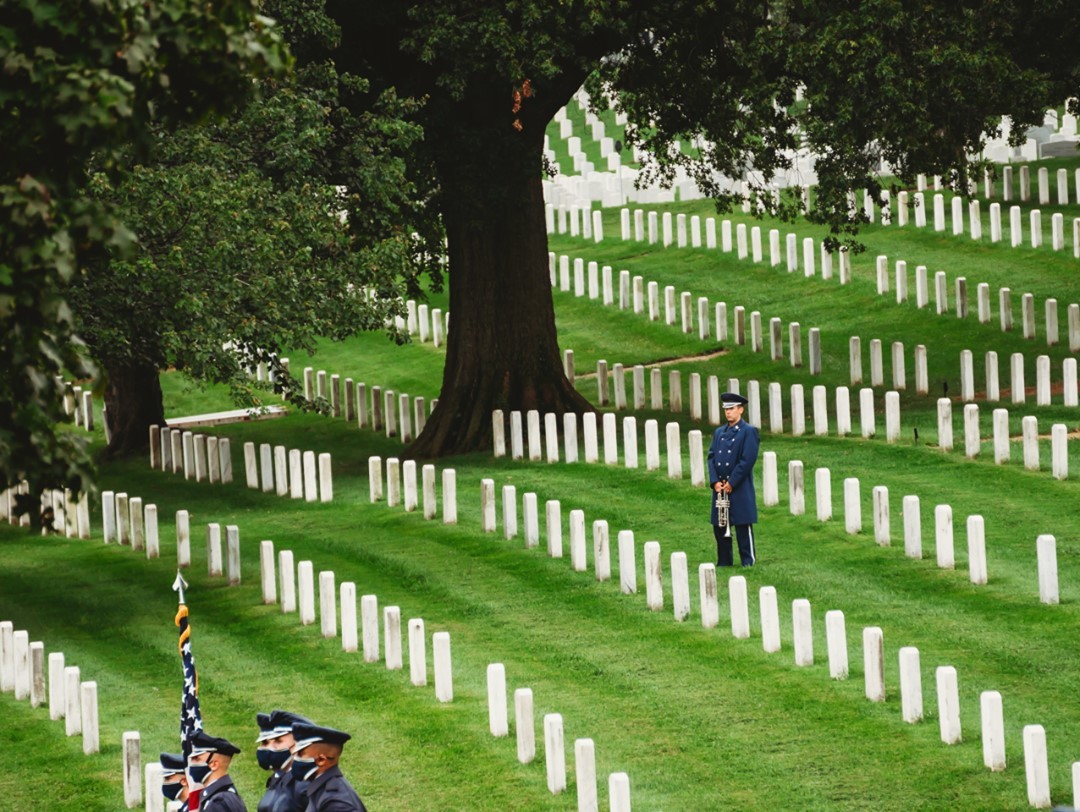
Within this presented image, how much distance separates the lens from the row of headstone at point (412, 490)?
2258 centimetres

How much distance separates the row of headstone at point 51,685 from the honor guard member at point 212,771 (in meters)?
4.19

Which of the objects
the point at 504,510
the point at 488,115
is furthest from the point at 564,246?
the point at 504,510

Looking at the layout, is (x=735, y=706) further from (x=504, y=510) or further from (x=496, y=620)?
(x=504, y=510)

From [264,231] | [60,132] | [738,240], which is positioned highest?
[60,132]

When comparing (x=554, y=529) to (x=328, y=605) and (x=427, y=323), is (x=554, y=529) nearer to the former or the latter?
(x=328, y=605)

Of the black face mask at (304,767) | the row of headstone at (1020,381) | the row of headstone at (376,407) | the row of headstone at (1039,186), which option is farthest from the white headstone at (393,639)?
the row of headstone at (1039,186)

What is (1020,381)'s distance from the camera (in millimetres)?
25797

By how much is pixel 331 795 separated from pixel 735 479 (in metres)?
8.47

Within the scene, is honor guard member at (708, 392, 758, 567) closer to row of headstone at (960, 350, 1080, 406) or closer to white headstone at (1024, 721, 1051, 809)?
white headstone at (1024, 721, 1051, 809)

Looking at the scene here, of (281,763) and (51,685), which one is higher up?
(281,763)

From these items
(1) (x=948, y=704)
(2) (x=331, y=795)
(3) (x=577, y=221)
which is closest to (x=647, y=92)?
(3) (x=577, y=221)

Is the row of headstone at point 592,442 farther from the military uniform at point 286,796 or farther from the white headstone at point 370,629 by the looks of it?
the military uniform at point 286,796

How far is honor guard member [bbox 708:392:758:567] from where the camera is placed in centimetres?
1884

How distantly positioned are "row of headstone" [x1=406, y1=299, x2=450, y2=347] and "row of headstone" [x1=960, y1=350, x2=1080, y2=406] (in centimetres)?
1197
